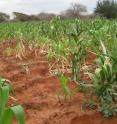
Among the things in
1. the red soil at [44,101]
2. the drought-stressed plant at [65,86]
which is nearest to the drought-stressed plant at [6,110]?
the red soil at [44,101]

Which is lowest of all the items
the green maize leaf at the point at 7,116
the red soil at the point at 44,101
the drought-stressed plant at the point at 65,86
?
the red soil at the point at 44,101

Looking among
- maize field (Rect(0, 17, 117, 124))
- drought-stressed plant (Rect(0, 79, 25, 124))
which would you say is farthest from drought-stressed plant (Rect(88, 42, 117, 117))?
drought-stressed plant (Rect(0, 79, 25, 124))

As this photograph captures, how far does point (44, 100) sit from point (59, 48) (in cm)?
129

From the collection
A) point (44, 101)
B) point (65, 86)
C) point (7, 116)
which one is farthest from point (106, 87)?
point (7, 116)

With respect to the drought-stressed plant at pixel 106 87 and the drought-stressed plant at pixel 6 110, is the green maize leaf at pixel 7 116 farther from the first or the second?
the drought-stressed plant at pixel 106 87

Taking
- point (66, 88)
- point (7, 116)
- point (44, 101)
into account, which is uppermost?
point (7, 116)

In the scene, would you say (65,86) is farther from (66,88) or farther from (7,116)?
(7,116)

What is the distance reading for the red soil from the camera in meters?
2.90

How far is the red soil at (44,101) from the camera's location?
2.90 m

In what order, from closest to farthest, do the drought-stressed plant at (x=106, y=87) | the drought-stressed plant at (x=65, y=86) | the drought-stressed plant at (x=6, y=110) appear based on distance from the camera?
the drought-stressed plant at (x=6, y=110), the drought-stressed plant at (x=106, y=87), the drought-stressed plant at (x=65, y=86)

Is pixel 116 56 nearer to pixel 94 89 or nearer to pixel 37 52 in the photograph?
pixel 94 89

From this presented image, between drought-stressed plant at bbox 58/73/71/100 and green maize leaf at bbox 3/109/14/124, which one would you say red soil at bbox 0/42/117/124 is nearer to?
drought-stressed plant at bbox 58/73/71/100

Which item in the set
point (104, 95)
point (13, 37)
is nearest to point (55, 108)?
point (104, 95)

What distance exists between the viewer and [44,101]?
338 cm
